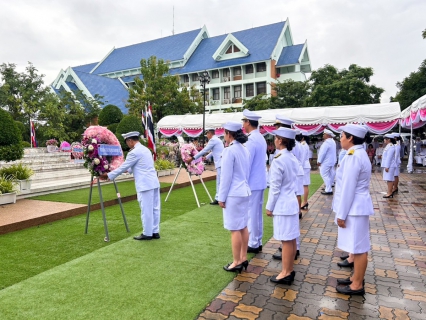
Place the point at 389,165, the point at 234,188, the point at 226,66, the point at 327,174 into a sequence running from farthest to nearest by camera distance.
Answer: the point at 226,66 → the point at 327,174 → the point at 389,165 → the point at 234,188

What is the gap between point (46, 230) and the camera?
5719 millimetres

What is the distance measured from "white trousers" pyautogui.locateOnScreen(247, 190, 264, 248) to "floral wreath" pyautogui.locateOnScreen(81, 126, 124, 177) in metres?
2.39

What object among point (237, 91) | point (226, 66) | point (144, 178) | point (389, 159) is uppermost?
point (226, 66)

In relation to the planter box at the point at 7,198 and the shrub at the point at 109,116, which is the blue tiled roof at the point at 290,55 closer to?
the shrub at the point at 109,116

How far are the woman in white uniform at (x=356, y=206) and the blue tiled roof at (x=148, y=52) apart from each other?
120ft

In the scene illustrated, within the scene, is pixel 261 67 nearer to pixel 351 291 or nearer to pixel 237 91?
pixel 237 91

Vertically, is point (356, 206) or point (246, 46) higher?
point (246, 46)

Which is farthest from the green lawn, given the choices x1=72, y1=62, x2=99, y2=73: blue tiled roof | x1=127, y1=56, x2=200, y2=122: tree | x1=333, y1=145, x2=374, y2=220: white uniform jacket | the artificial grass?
x1=72, y1=62, x2=99, y2=73: blue tiled roof

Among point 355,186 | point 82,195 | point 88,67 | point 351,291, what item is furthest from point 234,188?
point 88,67

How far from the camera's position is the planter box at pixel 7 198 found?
283 inches

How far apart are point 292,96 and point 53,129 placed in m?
17.0

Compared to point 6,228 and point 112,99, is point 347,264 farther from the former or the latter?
point 112,99

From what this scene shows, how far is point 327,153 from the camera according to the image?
8.84 metres

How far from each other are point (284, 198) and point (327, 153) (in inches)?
234
